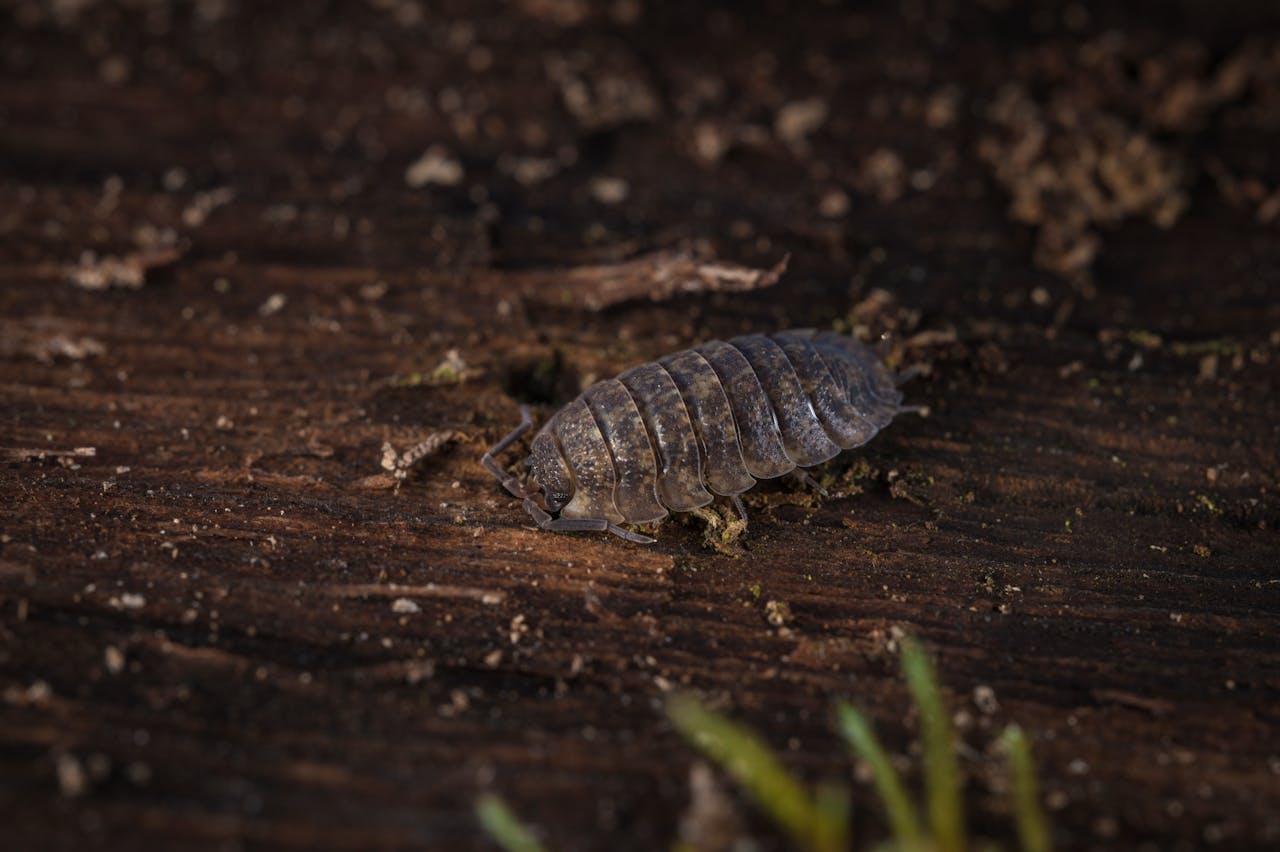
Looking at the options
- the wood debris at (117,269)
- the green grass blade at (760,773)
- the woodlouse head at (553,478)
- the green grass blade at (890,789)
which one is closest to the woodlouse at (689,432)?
the woodlouse head at (553,478)

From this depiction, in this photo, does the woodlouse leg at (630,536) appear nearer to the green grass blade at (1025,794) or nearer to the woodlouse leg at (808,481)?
the woodlouse leg at (808,481)

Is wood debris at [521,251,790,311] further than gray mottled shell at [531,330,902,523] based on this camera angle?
Yes

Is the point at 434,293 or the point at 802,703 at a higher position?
the point at 434,293

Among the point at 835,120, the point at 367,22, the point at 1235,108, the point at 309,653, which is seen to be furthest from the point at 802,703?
the point at 367,22

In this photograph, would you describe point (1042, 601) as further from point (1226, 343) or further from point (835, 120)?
point (835, 120)

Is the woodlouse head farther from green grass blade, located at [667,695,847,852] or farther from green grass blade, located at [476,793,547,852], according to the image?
green grass blade, located at [476,793,547,852]

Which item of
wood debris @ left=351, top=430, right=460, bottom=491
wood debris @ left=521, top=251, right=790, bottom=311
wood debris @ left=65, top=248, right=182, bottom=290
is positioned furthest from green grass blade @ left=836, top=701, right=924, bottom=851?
wood debris @ left=65, top=248, right=182, bottom=290

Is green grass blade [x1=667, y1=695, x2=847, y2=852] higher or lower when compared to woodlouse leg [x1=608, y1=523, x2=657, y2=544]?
lower

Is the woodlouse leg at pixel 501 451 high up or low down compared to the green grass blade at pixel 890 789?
up
